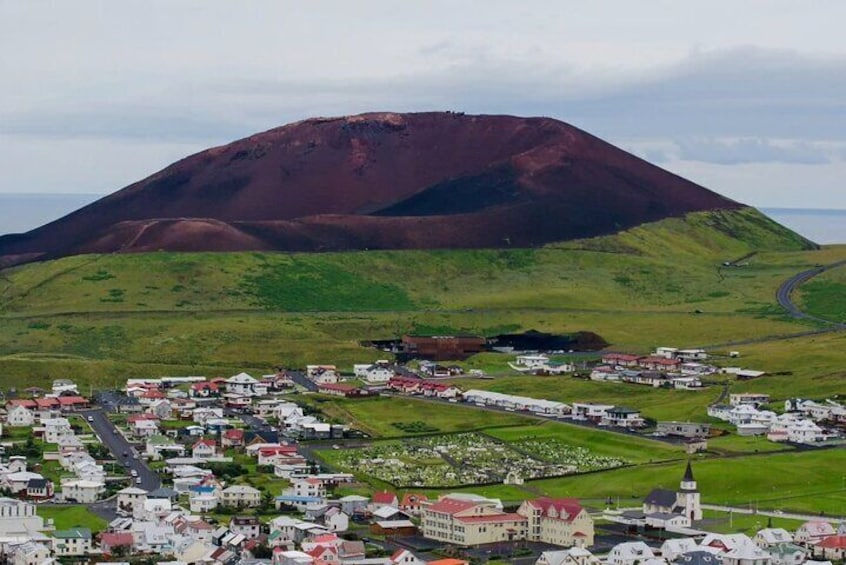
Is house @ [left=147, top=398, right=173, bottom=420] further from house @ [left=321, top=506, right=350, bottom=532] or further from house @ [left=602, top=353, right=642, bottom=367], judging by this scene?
house @ [left=602, top=353, right=642, bottom=367]

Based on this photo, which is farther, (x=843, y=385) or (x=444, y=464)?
(x=843, y=385)

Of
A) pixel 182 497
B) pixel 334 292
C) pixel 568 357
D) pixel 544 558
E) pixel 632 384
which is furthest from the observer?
pixel 334 292

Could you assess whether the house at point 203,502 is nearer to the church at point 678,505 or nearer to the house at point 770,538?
the church at point 678,505

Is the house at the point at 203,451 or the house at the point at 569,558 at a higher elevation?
the house at the point at 203,451

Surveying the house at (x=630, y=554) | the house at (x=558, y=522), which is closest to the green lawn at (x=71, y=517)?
the house at (x=558, y=522)

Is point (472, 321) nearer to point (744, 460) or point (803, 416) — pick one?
point (803, 416)

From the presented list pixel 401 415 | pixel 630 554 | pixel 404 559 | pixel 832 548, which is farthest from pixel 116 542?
pixel 401 415

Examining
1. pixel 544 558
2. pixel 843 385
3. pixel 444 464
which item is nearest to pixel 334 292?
pixel 843 385
